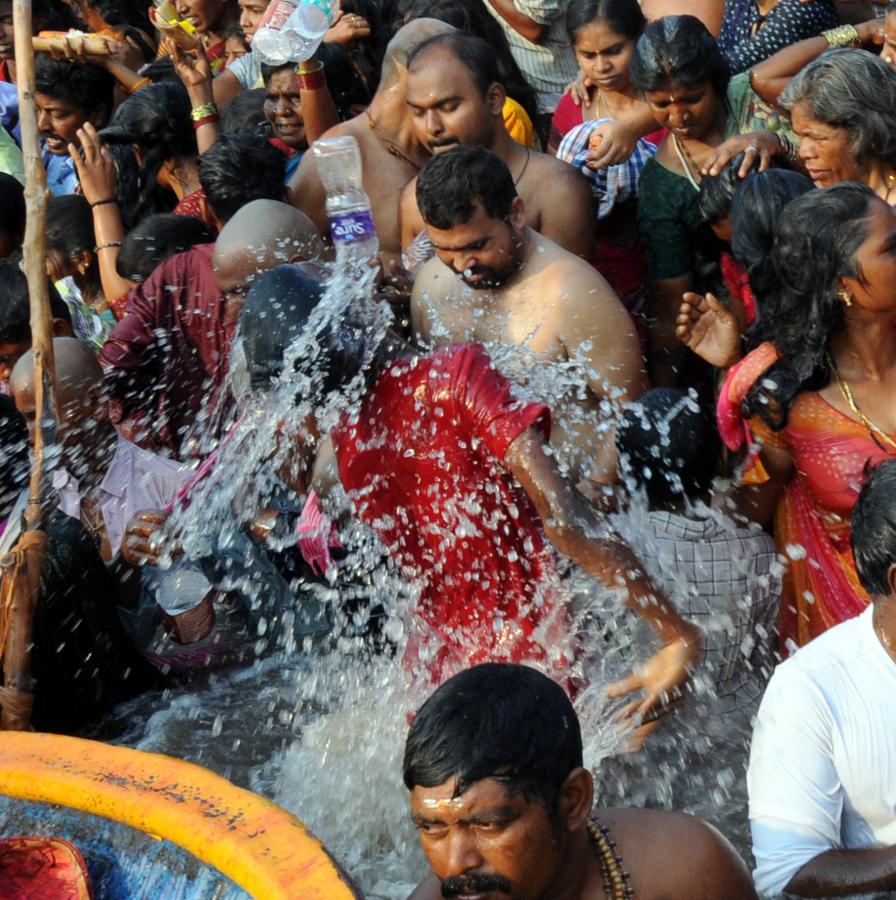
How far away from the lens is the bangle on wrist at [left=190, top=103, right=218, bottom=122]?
5875mm

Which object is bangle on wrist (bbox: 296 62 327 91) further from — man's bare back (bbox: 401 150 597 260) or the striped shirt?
man's bare back (bbox: 401 150 597 260)

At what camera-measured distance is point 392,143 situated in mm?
5043

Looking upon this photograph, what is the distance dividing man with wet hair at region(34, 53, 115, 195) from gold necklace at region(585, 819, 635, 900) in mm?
5024

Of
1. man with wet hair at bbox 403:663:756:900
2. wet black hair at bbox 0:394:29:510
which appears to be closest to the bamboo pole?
wet black hair at bbox 0:394:29:510

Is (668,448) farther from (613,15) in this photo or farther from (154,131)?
(154,131)

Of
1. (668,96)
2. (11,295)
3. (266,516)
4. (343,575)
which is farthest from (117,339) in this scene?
(668,96)

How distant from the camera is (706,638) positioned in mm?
3346

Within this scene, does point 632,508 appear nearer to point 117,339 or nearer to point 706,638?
point 706,638

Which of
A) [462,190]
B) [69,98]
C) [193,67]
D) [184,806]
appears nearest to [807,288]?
[462,190]

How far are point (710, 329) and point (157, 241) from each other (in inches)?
88.1

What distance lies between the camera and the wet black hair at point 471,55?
14.8ft

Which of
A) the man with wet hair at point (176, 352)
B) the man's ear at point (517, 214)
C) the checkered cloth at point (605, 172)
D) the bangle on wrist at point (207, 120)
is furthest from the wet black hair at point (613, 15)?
the bangle on wrist at point (207, 120)

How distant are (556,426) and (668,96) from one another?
1353mm

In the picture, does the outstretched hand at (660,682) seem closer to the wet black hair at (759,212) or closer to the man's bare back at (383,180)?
the wet black hair at (759,212)
